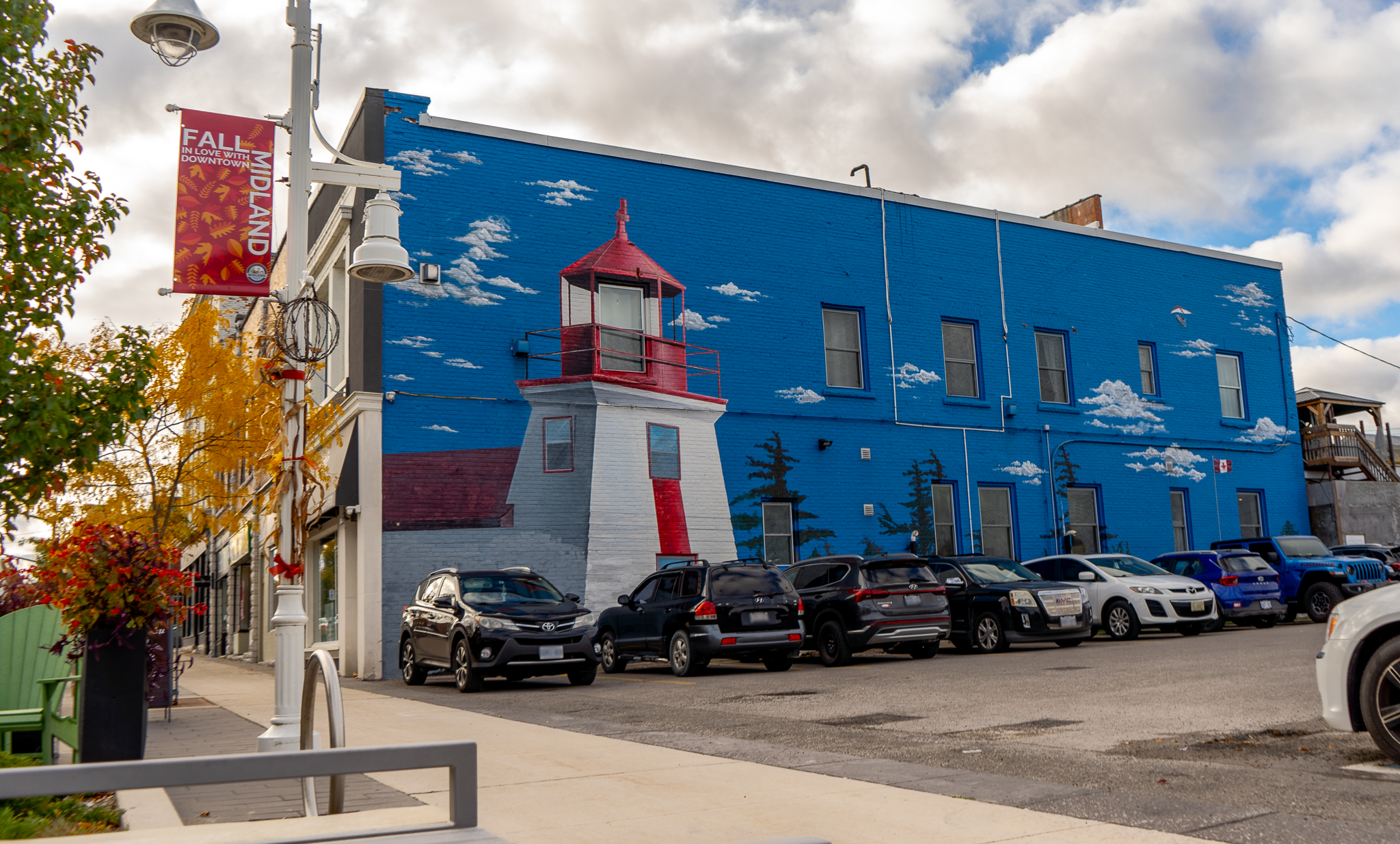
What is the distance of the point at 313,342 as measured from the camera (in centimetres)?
962

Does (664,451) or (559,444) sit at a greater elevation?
(559,444)

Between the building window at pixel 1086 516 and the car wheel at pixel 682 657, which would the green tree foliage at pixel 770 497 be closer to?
the car wheel at pixel 682 657

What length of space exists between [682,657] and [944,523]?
11.0 meters

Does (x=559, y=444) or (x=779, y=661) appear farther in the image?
(x=559, y=444)

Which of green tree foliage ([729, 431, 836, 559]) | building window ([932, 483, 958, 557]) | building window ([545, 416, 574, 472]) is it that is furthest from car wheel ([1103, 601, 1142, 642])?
building window ([545, 416, 574, 472])

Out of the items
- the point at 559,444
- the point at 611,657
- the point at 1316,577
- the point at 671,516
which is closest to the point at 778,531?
the point at 671,516

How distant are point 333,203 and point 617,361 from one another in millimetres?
7462

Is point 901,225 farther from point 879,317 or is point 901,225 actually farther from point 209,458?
point 209,458

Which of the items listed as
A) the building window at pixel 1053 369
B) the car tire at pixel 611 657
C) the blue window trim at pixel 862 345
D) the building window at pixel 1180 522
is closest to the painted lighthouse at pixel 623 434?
the car tire at pixel 611 657

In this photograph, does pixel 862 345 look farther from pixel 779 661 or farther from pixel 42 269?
pixel 42 269

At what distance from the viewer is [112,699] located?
7.08 meters

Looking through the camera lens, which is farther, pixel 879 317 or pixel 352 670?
pixel 879 317

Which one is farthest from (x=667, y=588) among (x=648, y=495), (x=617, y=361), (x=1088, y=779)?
(x=1088, y=779)

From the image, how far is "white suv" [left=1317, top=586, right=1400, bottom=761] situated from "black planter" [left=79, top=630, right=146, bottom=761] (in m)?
7.50
